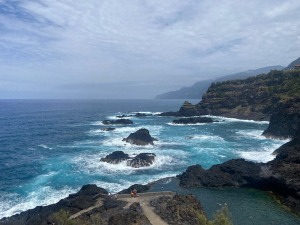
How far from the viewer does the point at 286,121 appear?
8038 centimetres

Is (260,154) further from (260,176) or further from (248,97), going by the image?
(248,97)

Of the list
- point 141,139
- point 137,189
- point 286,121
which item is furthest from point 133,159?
point 286,121

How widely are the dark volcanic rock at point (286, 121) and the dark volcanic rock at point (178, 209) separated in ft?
176

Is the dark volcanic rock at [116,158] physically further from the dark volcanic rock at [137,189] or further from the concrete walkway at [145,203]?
the concrete walkway at [145,203]

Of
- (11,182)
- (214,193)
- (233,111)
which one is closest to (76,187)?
(11,182)

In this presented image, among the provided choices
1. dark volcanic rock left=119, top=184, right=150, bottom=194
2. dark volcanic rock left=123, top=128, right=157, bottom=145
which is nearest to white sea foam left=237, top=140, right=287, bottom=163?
dark volcanic rock left=123, top=128, right=157, bottom=145

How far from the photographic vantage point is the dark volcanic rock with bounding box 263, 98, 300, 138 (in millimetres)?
78250

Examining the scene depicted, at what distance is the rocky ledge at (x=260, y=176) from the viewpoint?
134 feet

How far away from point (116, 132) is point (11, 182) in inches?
1999

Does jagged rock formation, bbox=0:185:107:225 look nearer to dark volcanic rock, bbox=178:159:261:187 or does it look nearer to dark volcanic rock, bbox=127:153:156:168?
dark volcanic rock, bbox=178:159:261:187

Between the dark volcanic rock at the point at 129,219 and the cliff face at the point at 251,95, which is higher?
the cliff face at the point at 251,95

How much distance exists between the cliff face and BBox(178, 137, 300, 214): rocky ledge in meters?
69.5

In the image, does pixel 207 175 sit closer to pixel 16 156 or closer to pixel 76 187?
pixel 76 187

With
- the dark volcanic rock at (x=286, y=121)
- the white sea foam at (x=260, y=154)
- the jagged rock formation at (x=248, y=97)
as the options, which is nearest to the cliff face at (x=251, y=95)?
the jagged rock formation at (x=248, y=97)
